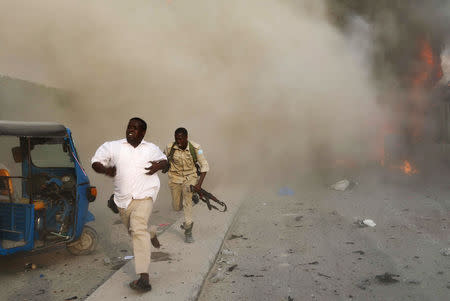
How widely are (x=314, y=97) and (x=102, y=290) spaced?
36.3ft

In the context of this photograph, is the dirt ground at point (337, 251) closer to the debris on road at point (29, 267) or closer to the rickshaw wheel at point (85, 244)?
the rickshaw wheel at point (85, 244)

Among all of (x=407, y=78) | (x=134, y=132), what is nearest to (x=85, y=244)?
(x=134, y=132)

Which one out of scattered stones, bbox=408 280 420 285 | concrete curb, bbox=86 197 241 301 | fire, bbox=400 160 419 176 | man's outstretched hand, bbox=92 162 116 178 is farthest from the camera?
fire, bbox=400 160 419 176

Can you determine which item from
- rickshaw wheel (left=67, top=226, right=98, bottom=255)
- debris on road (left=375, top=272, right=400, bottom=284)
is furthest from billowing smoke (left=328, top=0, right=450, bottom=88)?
rickshaw wheel (left=67, top=226, right=98, bottom=255)

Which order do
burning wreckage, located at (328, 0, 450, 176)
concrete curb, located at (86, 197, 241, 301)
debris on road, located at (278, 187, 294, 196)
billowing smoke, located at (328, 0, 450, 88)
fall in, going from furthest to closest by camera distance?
billowing smoke, located at (328, 0, 450, 88) → burning wreckage, located at (328, 0, 450, 176) → debris on road, located at (278, 187, 294, 196) → concrete curb, located at (86, 197, 241, 301)

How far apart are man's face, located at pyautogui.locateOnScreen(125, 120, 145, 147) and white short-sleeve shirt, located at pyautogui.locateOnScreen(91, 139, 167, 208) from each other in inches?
2.0

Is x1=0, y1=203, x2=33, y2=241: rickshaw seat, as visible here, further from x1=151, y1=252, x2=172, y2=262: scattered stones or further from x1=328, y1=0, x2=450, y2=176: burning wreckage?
x1=328, y1=0, x2=450, y2=176: burning wreckage

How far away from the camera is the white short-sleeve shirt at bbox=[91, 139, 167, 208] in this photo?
305cm

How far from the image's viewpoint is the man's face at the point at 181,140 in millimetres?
4527

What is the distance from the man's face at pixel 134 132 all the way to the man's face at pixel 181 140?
1.41 meters

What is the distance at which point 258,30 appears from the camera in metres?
13.2

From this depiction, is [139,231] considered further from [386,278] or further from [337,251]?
[337,251]

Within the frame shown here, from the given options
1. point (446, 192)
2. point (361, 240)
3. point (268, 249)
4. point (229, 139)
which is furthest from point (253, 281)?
point (229, 139)

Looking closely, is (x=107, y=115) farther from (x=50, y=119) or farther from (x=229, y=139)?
(x=229, y=139)
